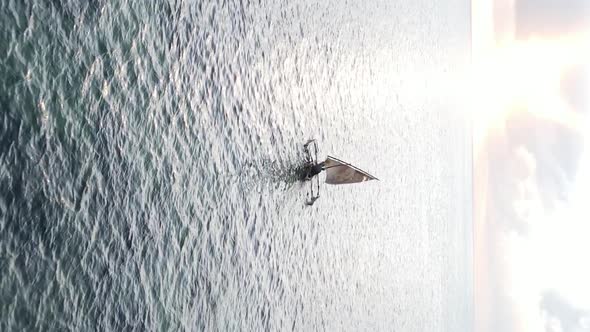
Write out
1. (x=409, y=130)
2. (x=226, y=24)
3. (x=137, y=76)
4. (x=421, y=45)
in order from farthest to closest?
(x=421, y=45)
(x=409, y=130)
(x=226, y=24)
(x=137, y=76)

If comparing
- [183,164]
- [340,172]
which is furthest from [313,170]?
[183,164]

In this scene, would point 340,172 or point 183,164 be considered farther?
point 340,172

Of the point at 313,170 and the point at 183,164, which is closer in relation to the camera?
the point at 183,164

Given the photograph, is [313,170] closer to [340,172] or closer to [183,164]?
[340,172]

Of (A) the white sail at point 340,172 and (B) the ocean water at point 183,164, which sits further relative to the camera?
(A) the white sail at point 340,172

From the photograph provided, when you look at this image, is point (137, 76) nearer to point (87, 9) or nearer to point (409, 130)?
point (87, 9)

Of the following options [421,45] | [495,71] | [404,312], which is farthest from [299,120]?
[495,71]

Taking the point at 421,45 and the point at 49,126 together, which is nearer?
the point at 49,126

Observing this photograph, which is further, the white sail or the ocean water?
the white sail
